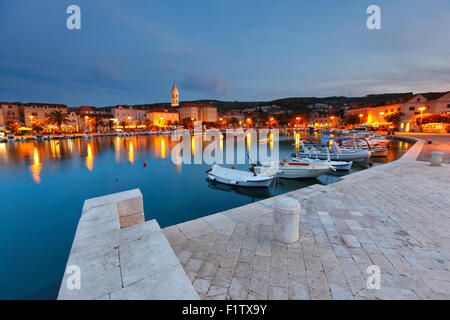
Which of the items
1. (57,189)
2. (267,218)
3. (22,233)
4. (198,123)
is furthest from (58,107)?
(267,218)

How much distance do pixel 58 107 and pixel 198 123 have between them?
58.9 meters

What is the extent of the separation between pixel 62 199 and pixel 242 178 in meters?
12.8

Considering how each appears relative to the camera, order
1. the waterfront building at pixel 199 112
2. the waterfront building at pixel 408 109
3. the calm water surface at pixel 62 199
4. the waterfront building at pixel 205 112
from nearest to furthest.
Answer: the calm water surface at pixel 62 199
the waterfront building at pixel 408 109
the waterfront building at pixel 199 112
the waterfront building at pixel 205 112

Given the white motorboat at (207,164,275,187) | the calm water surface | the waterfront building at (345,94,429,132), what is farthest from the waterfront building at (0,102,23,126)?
the waterfront building at (345,94,429,132)

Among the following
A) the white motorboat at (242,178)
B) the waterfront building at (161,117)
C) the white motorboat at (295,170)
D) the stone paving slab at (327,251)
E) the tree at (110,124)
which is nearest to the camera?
the stone paving slab at (327,251)

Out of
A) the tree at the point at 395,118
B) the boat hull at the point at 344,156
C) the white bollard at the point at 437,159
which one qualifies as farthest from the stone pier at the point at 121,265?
the tree at the point at 395,118

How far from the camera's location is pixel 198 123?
106 meters

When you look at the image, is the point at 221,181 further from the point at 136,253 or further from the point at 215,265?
the point at 136,253

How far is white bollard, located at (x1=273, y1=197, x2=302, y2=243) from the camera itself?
4.50m

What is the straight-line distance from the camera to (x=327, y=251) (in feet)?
14.3

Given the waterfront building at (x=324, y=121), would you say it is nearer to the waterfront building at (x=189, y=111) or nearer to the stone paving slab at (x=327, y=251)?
the waterfront building at (x=189, y=111)

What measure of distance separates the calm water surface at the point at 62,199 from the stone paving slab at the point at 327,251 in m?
5.40

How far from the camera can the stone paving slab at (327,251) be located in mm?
3355
